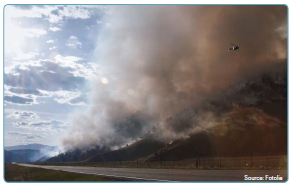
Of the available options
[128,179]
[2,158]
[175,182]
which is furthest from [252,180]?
[2,158]

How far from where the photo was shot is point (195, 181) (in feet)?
81.1

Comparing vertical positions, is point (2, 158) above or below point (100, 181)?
above

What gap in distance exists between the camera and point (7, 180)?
2722cm

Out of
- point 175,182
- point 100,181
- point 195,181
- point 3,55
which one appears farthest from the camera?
point 3,55

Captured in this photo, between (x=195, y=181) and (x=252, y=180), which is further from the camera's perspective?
(x=252, y=180)

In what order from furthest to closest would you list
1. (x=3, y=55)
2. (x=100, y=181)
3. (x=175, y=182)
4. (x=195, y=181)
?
(x=3, y=55), (x=100, y=181), (x=195, y=181), (x=175, y=182)

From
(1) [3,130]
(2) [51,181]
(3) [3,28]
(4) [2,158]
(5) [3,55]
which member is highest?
(3) [3,28]

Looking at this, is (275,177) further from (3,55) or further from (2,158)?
(3,55)

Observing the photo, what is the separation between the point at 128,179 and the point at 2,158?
1358cm

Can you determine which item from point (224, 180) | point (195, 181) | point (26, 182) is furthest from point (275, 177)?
point (26, 182)

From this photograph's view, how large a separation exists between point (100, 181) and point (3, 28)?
2092 cm

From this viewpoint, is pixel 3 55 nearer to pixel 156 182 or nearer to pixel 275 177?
pixel 156 182

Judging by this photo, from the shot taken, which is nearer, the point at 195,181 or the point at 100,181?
the point at 195,181

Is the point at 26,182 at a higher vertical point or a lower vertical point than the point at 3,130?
lower
